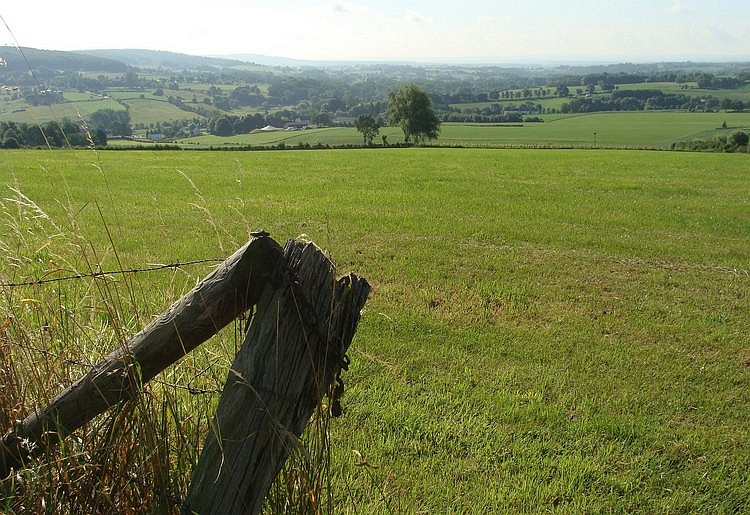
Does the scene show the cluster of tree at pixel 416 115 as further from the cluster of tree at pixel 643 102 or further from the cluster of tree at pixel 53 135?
the cluster of tree at pixel 53 135

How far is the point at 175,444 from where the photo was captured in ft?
9.11

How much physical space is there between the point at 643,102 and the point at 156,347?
465 feet

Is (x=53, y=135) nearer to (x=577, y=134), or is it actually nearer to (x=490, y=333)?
(x=490, y=333)

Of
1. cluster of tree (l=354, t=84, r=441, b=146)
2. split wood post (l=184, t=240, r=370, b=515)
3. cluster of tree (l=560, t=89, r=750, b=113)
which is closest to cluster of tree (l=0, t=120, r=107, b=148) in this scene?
split wood post (l=184, t=240, r=370, b=515)

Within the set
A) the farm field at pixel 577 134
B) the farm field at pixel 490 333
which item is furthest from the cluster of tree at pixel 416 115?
the farm field at pixel 490 333

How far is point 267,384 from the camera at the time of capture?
6.92ft

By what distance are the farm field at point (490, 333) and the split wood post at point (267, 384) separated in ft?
0.69

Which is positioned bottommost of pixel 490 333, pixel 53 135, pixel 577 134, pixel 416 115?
pixel 490 333

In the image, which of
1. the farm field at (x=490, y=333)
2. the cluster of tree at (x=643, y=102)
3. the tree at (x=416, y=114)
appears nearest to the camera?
the farm field at (x=490, y=333)

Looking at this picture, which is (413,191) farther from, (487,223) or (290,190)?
(487,223)

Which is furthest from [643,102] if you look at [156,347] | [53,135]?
[156,347]

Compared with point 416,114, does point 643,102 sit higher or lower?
higher

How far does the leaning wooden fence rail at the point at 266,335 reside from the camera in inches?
81.7

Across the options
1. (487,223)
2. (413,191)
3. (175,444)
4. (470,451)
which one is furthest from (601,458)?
(413,191)
